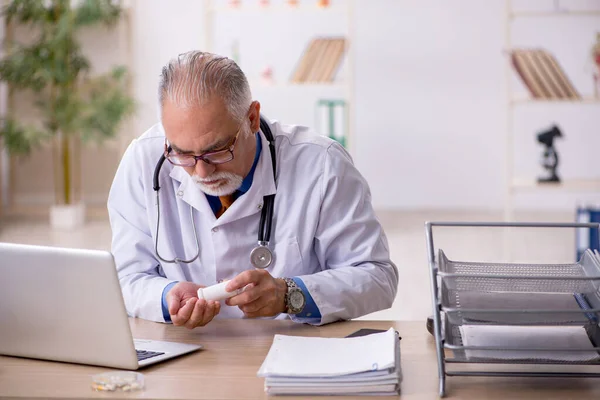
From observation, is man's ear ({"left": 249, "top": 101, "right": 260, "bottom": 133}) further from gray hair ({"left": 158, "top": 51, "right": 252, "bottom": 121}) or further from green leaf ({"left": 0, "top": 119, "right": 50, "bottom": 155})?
green leaf ({"left": 0, "top": 119, "right": 50, "bottom": 155})

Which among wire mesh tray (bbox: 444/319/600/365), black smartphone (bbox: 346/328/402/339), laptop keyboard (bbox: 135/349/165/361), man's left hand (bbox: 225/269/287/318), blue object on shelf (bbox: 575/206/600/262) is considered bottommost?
blue object on shelf (bbox: 575/206/600/262)

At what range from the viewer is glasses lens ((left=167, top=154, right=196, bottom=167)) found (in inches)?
71.2

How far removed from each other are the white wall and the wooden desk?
529 cm

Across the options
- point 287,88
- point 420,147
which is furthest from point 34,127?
point 420,147

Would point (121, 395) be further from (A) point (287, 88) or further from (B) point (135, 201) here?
(A) point (287, 88)

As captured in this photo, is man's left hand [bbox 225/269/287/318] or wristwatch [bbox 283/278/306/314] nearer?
man's left hand [bbox 225/269/287/318]

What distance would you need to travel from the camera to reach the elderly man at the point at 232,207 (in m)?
1.80

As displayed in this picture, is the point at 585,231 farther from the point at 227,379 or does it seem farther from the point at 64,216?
the point at 227,379

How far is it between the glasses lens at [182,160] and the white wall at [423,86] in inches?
196

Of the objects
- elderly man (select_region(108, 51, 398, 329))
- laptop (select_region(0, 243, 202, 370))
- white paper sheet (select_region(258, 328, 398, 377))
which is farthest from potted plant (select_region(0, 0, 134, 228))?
white paper sheet (select_region(258, 328, 398, 377))

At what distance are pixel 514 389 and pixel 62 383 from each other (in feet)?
2.29

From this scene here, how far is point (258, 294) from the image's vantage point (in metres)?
1.67

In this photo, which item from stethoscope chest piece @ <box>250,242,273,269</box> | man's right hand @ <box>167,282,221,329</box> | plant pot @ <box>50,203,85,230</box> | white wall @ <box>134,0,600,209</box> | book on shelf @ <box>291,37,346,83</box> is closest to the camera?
man's right hand @ <box>167,282,221,329</box>

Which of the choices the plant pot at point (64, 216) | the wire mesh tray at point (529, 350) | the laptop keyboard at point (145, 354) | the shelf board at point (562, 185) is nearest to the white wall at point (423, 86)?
the plant pot at point (64, 216)
